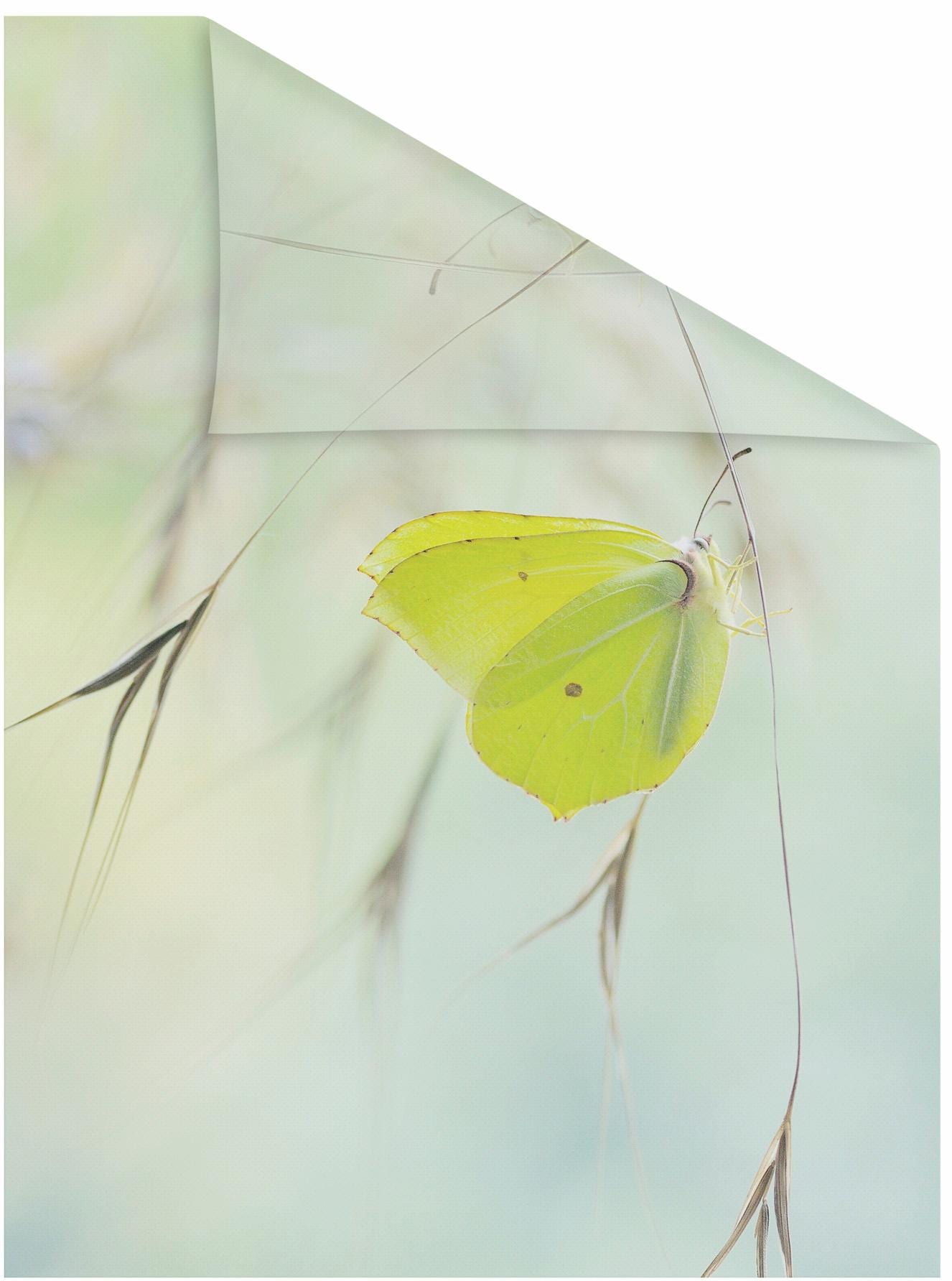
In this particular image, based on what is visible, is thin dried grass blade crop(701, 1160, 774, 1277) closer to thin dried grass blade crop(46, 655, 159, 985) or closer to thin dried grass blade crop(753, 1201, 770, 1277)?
thin dried grass blade crop(753, 1201, 770, 1277)

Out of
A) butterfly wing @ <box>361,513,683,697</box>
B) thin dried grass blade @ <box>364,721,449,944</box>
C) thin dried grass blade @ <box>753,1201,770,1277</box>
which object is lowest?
thin dried grass blade @ <box>753,1201,770,1277</box>

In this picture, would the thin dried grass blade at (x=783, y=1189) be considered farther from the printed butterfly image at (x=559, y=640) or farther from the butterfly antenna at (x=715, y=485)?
the butterfly antenna at (x=715, y=485)

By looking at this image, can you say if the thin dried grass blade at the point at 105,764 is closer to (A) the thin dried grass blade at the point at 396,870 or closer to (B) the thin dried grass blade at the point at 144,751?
(B) the thin dried grass blade at the point at 144,751

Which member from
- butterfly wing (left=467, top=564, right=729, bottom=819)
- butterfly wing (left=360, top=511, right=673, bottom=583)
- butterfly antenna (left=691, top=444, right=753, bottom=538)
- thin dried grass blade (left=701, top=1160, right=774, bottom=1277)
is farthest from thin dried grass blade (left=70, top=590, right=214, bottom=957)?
thin dried grass blade (left=701, top=1160, right=774, bottom=1277)

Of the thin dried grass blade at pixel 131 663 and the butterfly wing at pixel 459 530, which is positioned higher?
the butterfly wing at pixel 459 530

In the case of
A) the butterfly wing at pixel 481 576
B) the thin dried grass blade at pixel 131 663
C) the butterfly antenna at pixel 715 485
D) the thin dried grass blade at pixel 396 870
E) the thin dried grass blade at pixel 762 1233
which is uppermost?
the butterfly antenna at pixel 715 485

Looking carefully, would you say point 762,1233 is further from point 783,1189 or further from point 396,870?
point 396,870

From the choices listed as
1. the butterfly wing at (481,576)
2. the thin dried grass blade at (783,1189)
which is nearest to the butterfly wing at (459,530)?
the butterfly wing at (481,576)
